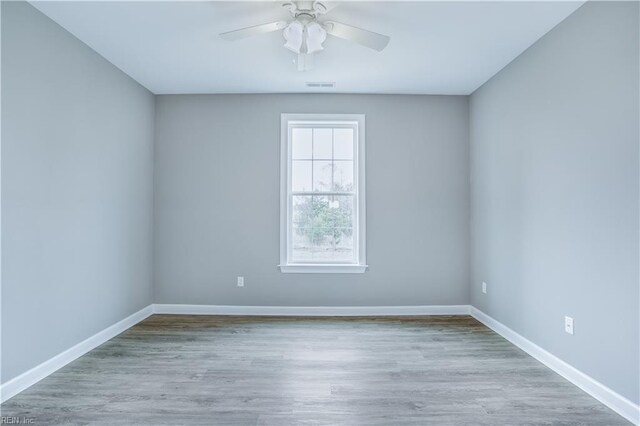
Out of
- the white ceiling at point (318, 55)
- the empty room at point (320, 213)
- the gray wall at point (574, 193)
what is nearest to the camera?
the gray wall at point (574, 193)

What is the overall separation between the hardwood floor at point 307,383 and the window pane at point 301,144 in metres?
1.96

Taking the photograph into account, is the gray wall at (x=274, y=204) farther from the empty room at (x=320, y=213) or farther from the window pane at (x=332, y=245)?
the window pane at (x=332, y=245)

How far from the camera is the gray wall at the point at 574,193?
6.97ft

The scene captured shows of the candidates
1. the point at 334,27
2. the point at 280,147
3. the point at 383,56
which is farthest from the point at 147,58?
the point at 383,56

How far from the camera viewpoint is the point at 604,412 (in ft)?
7.07

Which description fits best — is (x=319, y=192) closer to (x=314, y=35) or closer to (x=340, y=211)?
(x=340, y=211)

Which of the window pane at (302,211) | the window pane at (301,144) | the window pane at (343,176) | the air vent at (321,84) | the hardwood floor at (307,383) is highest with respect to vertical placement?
the air vent at (321,84)

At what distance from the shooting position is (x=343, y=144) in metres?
4.29

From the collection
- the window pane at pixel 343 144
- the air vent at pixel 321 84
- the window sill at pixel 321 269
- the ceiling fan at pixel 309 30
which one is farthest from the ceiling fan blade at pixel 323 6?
the window sill at pixel 321 269

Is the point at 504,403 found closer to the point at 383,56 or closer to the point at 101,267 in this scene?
the point at 383,56

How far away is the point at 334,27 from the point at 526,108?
184cm

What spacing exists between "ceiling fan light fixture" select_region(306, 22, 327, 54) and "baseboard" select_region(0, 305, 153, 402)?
291cm

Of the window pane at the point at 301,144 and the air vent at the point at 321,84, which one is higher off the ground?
the air vent at the point at 321,84

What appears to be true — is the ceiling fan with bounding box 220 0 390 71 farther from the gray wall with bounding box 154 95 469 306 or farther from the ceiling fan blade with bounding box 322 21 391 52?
the gray wall with bounding box 154 95 469 306
